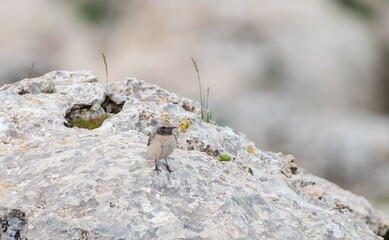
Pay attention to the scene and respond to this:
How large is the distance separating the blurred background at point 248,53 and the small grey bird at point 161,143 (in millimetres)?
28473

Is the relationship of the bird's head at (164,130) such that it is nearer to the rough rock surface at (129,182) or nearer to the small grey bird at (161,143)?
A: the small grey bird at (161,143)

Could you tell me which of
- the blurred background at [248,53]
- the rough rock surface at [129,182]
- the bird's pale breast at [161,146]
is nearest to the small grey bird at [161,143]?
the bird's pale breast at [161,146]

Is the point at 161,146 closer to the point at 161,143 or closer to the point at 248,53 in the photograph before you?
the point at 161,143

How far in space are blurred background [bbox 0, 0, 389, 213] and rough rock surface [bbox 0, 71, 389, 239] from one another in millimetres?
25898

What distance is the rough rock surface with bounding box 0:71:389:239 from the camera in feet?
31.4

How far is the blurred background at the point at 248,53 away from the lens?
146 feet

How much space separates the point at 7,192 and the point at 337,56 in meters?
45.1

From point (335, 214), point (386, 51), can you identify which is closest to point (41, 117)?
point (335, 214)

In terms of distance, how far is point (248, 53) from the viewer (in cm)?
5203

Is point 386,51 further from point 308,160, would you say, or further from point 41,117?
point 41,117

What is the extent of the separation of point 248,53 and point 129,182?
42596mm

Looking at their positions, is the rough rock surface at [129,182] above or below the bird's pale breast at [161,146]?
below

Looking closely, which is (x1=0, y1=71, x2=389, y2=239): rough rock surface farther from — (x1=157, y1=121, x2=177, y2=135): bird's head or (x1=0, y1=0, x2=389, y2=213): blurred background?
(x1=0, y1=0, x2=389, y2=213): blurred background

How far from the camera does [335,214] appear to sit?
11609 mm
